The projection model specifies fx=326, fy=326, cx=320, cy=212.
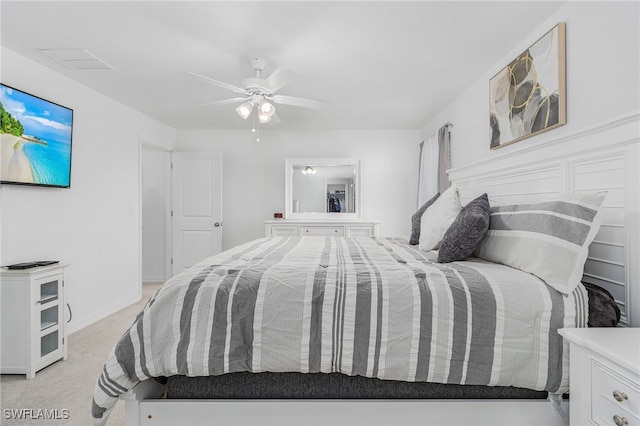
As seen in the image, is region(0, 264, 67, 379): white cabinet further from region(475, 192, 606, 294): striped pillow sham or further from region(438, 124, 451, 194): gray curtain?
region(438, 124, 451, 194): gray curtain

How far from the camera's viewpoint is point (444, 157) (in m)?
3.91

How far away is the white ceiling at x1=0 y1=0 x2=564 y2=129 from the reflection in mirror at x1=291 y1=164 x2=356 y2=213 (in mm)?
1696

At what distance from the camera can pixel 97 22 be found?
2.14m

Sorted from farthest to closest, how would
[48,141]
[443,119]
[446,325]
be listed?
[443,119] → [48,141] → [446,325]

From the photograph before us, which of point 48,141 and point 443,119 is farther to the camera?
point 443,119

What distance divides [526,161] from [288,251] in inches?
67.7

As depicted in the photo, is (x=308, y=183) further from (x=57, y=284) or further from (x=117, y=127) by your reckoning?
(x=57, y=284)

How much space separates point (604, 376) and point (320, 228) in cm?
389

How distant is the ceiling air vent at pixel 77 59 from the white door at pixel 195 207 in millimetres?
2199

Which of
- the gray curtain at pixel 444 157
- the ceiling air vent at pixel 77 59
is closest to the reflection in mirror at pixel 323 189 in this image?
the gray curtain at pixel 444 157

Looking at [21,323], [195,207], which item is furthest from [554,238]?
[195,207]

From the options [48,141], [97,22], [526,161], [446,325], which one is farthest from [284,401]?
[48,141]

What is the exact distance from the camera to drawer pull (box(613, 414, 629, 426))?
98cm

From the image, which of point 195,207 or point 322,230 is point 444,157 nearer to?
point 322,230
